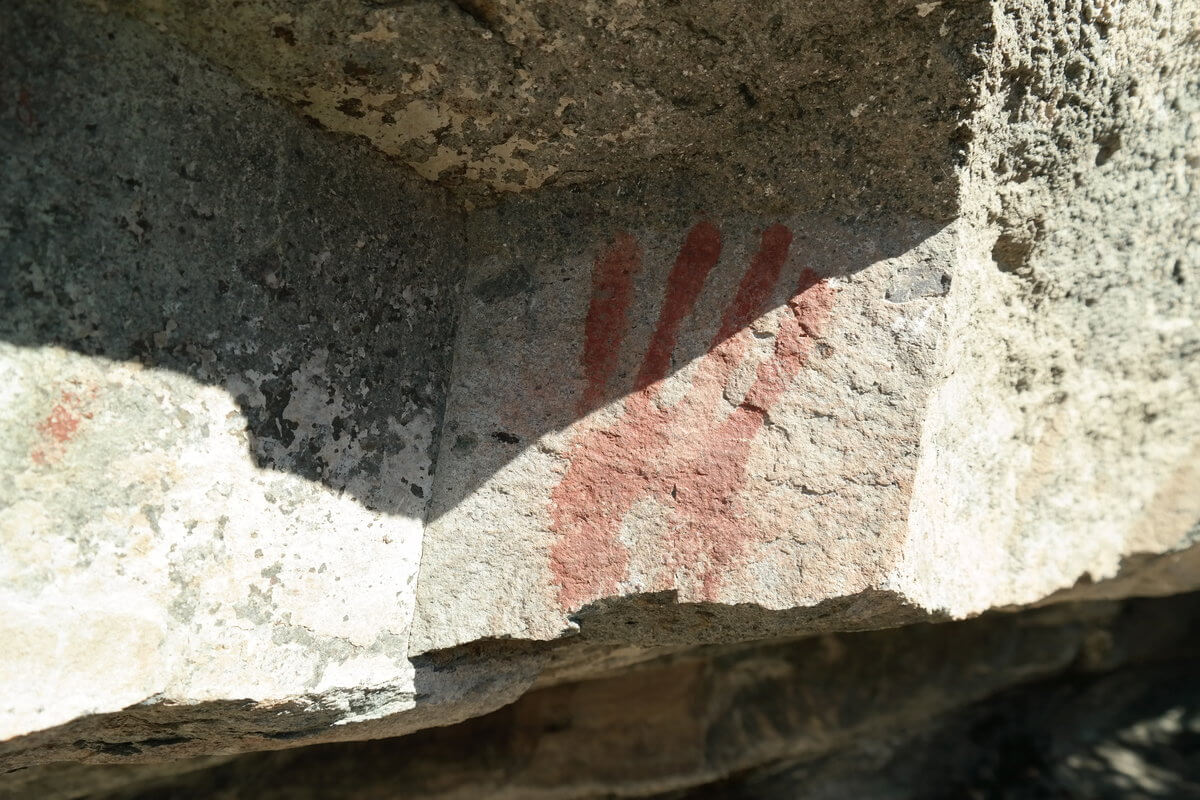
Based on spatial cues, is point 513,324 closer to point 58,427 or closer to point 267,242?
point 267,242

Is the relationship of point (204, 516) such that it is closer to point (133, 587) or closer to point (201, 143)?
point (133, 587)

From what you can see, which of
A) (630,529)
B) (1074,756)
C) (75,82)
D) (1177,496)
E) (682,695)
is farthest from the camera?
(1074,756)

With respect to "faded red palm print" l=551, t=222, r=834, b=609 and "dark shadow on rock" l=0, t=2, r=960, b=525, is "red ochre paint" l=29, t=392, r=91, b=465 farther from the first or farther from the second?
"faded red palm print" l=551, t=222, r=834, b=609

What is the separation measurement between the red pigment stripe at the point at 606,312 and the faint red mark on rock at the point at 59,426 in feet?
1.35

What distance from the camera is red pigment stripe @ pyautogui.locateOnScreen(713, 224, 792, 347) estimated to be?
86cm

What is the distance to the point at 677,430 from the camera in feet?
2.87

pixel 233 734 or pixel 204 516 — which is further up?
pixel 204 516

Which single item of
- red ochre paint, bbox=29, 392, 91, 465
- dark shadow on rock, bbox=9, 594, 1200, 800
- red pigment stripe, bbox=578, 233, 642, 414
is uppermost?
red pigment stripe, bbox=578, 233, 642, 414

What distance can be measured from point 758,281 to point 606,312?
143 mm

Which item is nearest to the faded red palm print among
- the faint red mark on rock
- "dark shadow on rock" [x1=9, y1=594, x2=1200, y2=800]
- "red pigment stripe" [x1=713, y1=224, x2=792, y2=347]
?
"red pigment stripe" [x1=713, y1=224, x2=792, y2=347]

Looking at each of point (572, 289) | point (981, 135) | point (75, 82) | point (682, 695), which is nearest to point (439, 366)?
point (572, 289)

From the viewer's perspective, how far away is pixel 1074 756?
66.8 inches

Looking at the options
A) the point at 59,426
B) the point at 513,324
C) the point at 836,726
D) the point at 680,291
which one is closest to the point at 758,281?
the point at 680,291

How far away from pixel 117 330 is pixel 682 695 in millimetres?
1133
